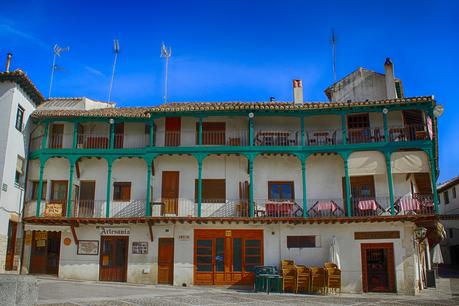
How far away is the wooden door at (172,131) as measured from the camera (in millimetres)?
26172

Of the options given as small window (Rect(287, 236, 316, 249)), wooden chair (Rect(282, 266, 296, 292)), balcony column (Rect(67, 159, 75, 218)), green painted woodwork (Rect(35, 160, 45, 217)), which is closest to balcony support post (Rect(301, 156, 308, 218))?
small window (Rect(287, 236, 316, 249))

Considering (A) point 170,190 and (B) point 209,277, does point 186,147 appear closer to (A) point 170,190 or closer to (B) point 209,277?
(A) point 170,190

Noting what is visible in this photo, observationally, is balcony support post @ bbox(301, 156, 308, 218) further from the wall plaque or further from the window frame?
the window frame

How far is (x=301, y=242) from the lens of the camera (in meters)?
24.0

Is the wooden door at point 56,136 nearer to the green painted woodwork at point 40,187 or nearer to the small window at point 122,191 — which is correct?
the green painted woodwork at point 40,187

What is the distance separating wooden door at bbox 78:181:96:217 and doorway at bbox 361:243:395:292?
14.5m

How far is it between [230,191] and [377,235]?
25.8 ft

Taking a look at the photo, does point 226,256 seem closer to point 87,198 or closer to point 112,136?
point 87,198

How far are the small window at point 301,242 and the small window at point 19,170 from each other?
48.6 ft

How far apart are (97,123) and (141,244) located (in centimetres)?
754

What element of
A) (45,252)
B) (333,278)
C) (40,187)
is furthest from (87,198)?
(333,278)

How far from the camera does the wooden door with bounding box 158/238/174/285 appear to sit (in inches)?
956

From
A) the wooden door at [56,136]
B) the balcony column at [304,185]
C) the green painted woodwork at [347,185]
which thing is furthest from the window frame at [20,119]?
the green painted woodwork at [347,185]

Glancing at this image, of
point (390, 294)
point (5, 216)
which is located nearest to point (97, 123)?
point (5, 216)
